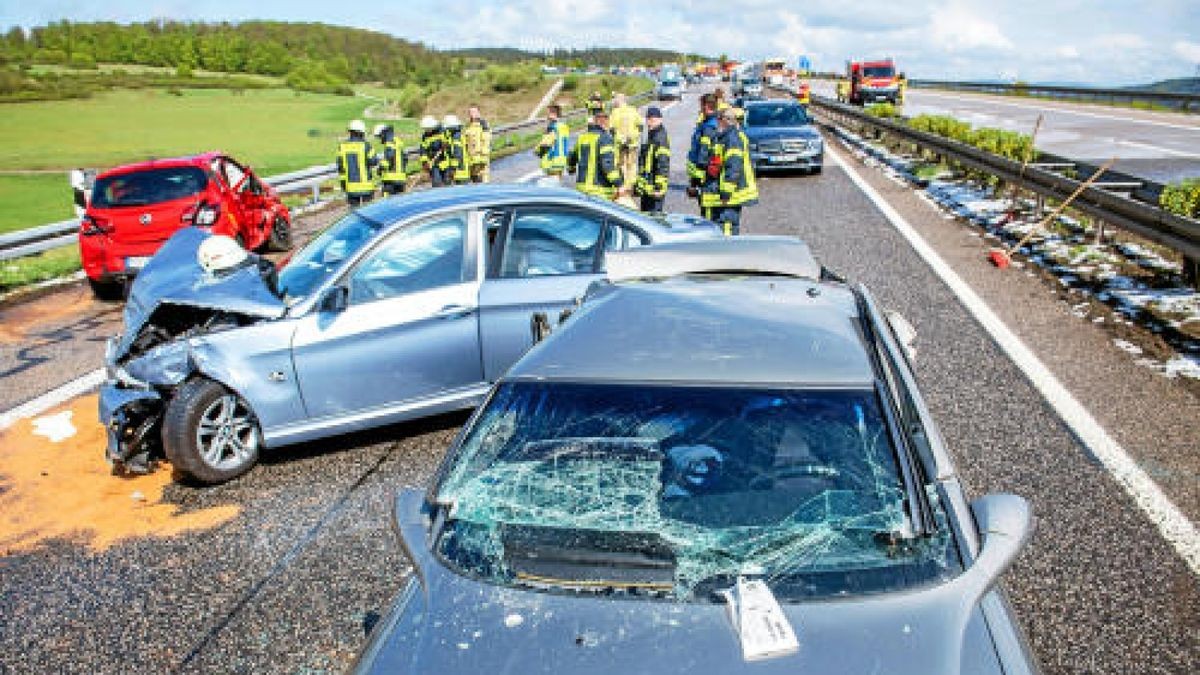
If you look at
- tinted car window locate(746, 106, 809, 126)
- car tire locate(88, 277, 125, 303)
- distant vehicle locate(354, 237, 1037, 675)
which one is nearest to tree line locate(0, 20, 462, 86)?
tinted car window locate(746, 106, 809, 126)

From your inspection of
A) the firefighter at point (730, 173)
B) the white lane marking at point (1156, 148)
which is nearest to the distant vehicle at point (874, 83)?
the white lane marking at point (1156, 148)

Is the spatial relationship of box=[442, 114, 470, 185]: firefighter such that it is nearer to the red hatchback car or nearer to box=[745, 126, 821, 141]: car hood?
the red hatchback car

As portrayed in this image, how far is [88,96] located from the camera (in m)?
61.4

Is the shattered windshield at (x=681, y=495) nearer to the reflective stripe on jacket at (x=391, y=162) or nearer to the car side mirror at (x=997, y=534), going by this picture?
Result: the car side mirror at (x=997, y=534)

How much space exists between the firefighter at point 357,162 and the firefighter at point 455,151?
1.83 m

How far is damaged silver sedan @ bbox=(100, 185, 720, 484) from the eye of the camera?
18.6ft

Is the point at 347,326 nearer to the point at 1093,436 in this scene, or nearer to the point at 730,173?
the point at 1093,436

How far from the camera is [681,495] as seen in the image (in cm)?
285

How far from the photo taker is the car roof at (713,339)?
2975 millimetres

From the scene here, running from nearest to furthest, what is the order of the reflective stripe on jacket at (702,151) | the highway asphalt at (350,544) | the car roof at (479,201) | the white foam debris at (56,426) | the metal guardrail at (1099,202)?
the highway asphalt at (350,544) < the car roof at (479,201) < the white foam debris at (56,426) < the metal guardrail at (1099,202) < the reflective stripe on jacket at (702,151)

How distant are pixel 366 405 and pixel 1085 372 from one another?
5026 millimetres

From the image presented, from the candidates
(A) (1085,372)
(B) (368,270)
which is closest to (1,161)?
(B) (368,270)

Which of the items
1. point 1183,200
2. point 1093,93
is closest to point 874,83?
point 1093,93

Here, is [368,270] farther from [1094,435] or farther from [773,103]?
[773,103]
